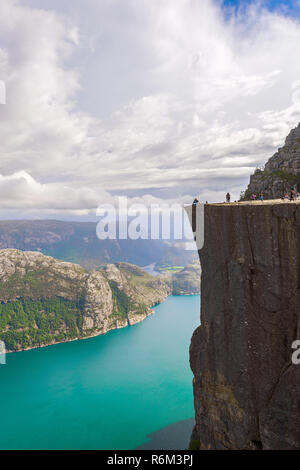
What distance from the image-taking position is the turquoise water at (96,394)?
70562 millimetres

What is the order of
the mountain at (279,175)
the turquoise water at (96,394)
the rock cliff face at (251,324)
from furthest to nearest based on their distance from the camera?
the turquoise water at (96,394), the mountain at (279,175), the rock cliff face at (251,324)

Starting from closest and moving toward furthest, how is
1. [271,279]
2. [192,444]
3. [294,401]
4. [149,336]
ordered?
[294,401] < [271,279] < [192,444] < [149,336]

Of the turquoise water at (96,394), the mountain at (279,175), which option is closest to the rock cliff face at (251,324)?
the mountain at (279,175)

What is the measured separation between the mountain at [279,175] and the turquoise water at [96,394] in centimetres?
6177

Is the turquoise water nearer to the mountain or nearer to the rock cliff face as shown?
the rock cliff face

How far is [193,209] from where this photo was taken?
27.7 meters

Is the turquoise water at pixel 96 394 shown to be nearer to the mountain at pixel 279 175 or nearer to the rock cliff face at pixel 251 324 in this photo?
the rock cliff face at pixel 251 324

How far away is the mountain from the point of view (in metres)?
30.5

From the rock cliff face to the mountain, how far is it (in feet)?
34.7

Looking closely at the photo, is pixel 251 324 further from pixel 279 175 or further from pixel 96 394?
pixel 96 394

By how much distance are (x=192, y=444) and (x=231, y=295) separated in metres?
27.6

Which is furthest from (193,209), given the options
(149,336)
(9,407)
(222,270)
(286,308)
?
(149,336)

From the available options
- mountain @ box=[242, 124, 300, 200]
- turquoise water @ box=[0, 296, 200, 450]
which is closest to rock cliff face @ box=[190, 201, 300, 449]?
mountain @ box=[242, 124, 300, 200]

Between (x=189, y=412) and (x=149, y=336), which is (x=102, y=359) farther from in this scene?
(x=189, y=412)
